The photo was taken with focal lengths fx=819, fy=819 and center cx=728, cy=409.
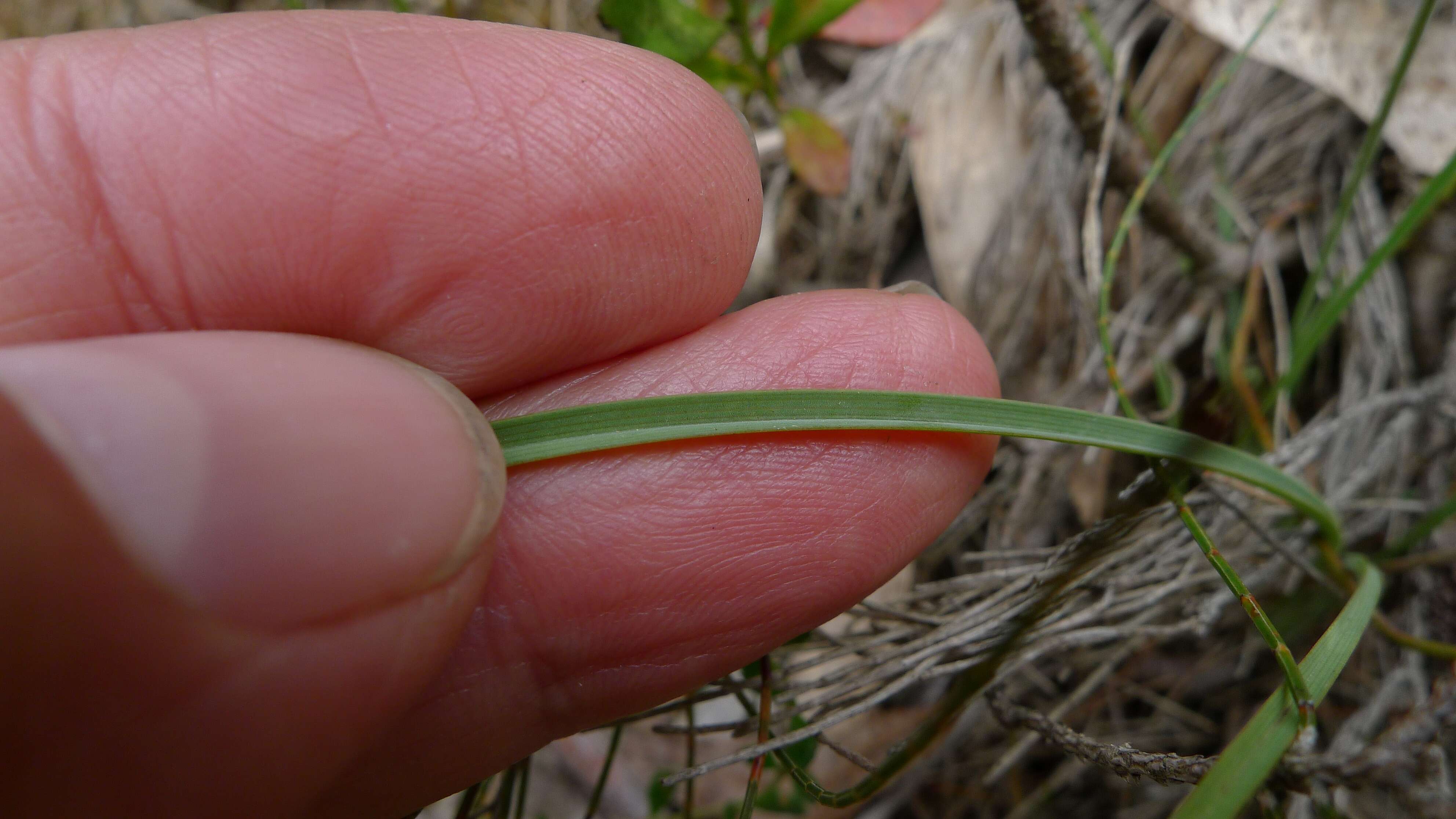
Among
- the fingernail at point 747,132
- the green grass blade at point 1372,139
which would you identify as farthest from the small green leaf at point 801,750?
the green grass blade at point 1372,139

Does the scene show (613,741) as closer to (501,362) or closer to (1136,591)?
(501,362)

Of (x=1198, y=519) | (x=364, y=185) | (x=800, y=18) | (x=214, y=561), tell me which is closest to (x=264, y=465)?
(x=214, y=561)

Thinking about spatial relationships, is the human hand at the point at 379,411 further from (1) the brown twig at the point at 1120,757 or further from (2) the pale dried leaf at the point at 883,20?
(2) the pale dried leaf at the point at 883,20

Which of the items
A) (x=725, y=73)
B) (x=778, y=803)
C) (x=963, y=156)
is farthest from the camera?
(x=963, y=156)

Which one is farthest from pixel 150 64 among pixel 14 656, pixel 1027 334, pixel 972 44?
pixel 972 44

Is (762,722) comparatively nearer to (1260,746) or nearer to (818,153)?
(1260,746)

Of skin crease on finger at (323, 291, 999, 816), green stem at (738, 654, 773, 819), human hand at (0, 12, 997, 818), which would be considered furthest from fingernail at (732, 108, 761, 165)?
green stem at (738, 654, 773, 819)
